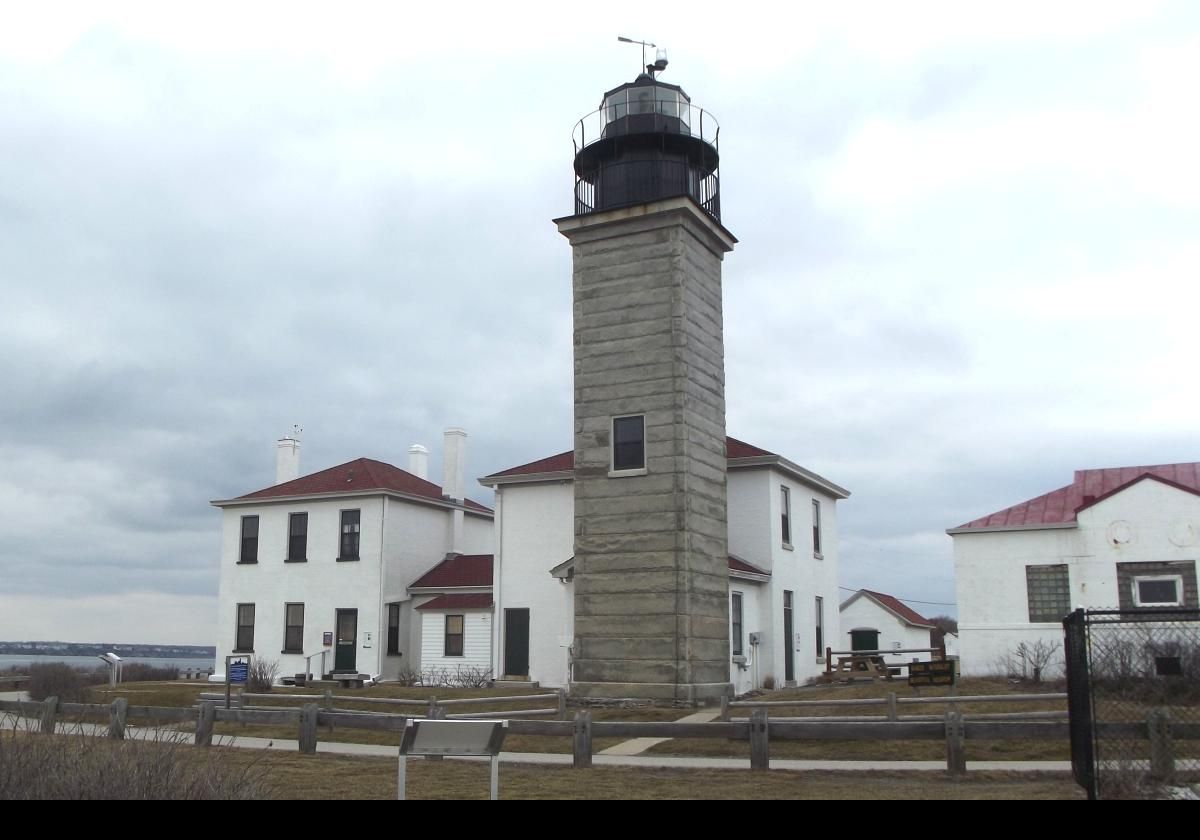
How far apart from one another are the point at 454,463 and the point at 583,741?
25.1m

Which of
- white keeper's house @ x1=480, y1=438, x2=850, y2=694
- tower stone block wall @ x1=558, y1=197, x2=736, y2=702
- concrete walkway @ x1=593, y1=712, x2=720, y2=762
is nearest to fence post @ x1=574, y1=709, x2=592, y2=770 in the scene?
concrete walkway @ x1=593, y1=712, x2=720, y2=762

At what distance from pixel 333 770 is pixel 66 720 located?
9.91 m

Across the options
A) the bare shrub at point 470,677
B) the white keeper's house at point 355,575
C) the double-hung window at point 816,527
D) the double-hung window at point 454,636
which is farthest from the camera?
the white keeper's house at point 355,575

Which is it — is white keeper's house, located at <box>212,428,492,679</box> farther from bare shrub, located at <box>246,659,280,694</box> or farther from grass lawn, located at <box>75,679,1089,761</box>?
grass lawn, located at <box>75,679,1089,761</box>

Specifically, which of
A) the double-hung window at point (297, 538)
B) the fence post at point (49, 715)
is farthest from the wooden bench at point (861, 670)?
the double-hung window at point (297, 538)

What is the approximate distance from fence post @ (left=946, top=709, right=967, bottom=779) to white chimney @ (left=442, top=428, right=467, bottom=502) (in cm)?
2674

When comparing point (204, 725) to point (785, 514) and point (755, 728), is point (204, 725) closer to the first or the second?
point (755, 728)

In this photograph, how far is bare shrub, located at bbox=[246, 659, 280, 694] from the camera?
31047 millimetres

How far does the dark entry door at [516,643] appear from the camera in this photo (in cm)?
3127

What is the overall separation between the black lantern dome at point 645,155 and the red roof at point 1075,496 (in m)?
10.0

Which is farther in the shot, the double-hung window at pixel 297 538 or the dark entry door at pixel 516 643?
the double-hung window at pixel 297 538

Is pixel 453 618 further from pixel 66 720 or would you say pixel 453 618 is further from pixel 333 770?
pixel 333 770

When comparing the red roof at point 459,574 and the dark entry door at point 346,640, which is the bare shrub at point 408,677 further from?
the red roof at point 459,574

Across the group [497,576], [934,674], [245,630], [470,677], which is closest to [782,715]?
[934,674]
